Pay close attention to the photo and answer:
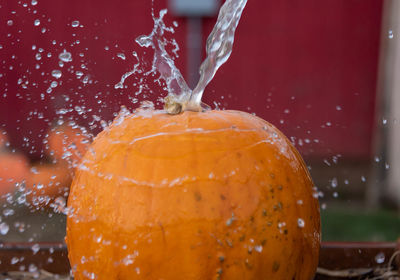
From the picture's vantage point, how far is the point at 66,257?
1796mm

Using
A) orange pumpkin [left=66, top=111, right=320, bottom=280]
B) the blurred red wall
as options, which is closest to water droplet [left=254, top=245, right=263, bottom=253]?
orange pumpkin [left=66, top=111, right=320, bottom=280]

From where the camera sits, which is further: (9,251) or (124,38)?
(124,38)

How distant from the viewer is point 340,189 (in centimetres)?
501

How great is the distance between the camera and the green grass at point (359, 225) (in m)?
3.75

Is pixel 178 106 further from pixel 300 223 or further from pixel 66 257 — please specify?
pixel 66 257

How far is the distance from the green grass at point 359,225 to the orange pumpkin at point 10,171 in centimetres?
253

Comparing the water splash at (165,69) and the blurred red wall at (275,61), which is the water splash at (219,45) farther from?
the blurred red wall at (275,61)

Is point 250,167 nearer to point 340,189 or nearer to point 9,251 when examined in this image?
point 9,251

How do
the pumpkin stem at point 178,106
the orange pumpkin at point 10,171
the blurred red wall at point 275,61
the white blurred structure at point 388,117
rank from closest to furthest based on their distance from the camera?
the pumpkin stem at point 178,106 < the orange pumpkin at point 10,171 < the white blurred structure at point 388,117 < the blurred red wall at point 275,61

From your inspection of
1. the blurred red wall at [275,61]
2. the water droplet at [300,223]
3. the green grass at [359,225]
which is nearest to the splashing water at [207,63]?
the water droplet at [300,223]

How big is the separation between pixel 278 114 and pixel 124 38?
1.81 m

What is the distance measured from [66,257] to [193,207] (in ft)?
2.52

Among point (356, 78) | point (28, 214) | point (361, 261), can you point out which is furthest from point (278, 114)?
point (361, 261)

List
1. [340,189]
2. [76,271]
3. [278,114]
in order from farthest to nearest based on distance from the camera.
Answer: [278,114], [340,189], [76,271]
